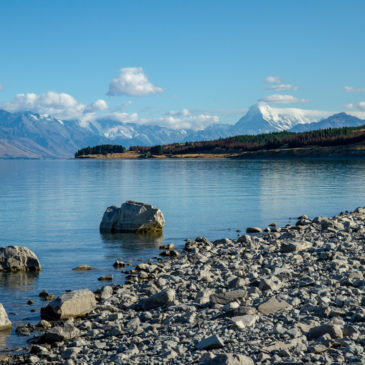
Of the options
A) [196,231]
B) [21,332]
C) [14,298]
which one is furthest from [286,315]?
[196,231]

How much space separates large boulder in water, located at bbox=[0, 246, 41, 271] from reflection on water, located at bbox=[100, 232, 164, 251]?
6.78 m

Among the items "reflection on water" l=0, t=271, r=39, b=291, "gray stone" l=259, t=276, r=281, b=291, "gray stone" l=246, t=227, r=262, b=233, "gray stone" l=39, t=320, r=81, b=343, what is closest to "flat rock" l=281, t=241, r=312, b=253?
"gray stone" l=259, t=276, r=281, b=291

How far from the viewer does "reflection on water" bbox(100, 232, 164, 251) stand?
29.5 metres

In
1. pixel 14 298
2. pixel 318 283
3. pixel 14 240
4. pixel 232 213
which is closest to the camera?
Answer: pixel 318 283

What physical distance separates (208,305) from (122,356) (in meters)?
4.58

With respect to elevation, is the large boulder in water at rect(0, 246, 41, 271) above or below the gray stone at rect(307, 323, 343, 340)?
below

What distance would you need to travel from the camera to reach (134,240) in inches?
1233

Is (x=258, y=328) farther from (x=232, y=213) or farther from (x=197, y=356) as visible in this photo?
(x=232, y=213)

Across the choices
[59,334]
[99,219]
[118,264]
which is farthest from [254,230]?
[59,334]

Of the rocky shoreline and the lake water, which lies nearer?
the rocky shoreline

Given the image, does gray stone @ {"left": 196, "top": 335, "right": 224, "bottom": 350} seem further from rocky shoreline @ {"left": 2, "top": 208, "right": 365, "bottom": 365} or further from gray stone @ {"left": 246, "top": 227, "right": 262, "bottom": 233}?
gray stone @ {"left": 246, "top": 227, "right": 262, "bottom": 233}

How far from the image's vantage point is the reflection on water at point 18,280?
66.5 feet

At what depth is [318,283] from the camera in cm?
1691

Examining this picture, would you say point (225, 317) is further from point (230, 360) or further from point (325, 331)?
point (230, 360)
